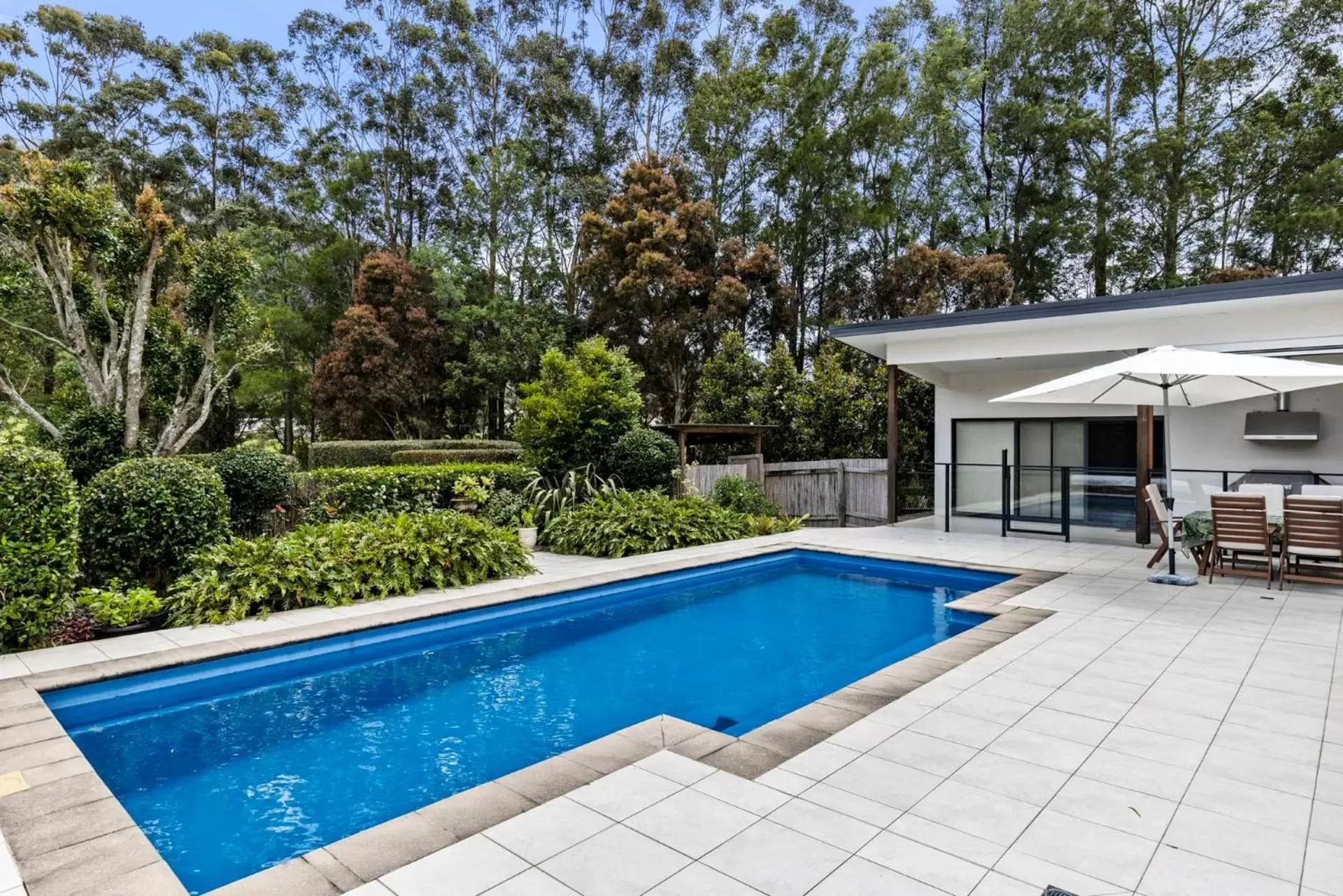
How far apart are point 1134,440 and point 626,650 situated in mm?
9019

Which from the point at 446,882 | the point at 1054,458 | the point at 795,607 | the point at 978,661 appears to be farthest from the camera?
the point at 1054,458

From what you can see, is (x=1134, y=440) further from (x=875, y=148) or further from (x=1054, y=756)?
(x=875, y=148)

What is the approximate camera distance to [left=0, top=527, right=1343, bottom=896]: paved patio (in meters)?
2.23

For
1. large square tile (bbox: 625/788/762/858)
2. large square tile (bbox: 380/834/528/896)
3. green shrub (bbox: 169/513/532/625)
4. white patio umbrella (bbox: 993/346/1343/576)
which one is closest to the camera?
large square tile (bbox: 380/834/528/896)

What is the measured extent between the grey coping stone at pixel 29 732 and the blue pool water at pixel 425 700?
288mm

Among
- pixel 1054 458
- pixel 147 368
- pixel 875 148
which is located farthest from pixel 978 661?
pixel 875 148

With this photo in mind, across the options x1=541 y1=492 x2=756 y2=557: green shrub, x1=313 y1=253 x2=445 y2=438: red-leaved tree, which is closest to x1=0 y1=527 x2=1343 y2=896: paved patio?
x1=541 y1=492 x2=756 y2=557: green shrub

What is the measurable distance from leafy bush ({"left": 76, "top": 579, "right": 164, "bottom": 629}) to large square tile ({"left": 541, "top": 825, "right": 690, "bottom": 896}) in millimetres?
4812

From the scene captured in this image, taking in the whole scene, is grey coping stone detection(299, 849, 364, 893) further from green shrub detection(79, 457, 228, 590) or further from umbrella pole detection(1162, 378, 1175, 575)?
umbrella pole detection(1162, 378, 1175, 575)

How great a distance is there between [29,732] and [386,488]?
5.75m

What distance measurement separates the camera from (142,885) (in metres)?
2.29

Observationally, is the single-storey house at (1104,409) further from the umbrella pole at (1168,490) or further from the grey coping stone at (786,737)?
the grey coping stone at (786,737)

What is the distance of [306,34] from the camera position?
77.9ft

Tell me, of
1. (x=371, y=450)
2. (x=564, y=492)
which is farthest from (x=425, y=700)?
(x=371, y=450)
